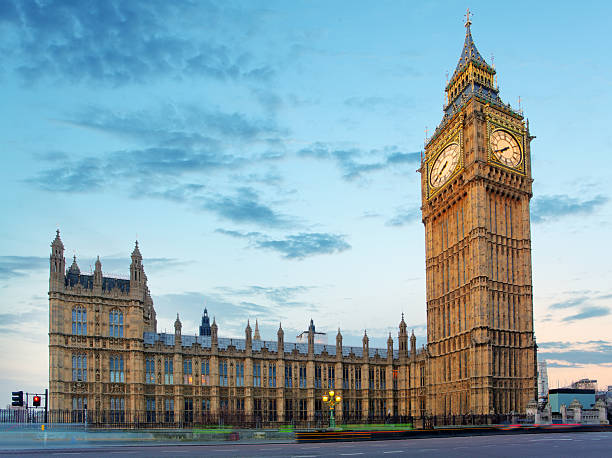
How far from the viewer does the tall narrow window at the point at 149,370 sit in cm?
7000

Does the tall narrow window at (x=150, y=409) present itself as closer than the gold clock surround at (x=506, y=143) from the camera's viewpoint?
Yes

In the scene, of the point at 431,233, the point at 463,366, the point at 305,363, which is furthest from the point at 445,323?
the point at 305,363

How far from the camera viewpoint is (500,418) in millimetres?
64500

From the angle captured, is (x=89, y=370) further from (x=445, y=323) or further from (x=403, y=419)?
(x=445, y=323)

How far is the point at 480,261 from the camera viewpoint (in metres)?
69.2

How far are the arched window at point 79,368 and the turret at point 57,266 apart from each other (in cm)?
824

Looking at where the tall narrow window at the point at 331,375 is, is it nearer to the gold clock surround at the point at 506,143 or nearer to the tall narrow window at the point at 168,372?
the tall narrow window at the point at 168,372

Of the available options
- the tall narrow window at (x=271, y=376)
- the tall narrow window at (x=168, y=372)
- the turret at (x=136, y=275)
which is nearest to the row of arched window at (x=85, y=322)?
the turret at (x=136, y=275)

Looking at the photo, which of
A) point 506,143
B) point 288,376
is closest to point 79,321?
point 288,376

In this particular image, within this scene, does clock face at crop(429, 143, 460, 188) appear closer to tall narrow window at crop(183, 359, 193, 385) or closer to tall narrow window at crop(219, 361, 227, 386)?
tall narrow window at crop(219, 361, 227, 386)

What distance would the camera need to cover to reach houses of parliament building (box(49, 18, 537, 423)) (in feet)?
221

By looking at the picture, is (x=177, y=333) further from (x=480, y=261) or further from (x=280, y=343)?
(x=480, y=261)

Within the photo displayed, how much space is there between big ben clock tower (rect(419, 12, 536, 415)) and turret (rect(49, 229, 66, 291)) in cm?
4719

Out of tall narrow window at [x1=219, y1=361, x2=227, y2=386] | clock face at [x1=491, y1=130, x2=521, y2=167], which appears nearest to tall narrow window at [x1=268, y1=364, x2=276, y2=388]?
tall narrow window at [x1=219, y1=361, x2=227, y2=386]
